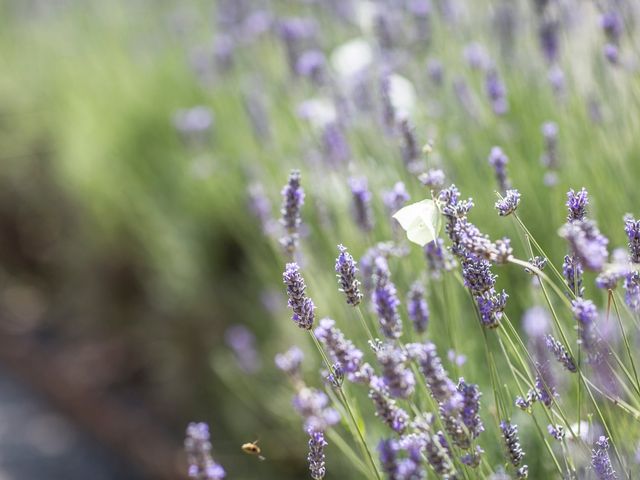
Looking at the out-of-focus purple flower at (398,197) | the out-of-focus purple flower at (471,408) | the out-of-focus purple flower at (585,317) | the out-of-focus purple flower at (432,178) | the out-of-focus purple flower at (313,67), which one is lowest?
the out-of-focus purple flower at (471,408)

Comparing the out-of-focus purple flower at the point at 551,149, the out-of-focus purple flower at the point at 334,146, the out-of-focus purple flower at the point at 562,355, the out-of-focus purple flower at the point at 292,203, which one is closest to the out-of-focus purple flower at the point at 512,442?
the out-of-focus purple flower at the point at 562,355

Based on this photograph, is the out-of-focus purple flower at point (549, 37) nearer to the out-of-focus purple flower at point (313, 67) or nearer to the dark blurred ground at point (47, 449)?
the out-of-focus purple flower at point (313, 67)

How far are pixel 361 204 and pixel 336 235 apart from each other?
25.3 inches

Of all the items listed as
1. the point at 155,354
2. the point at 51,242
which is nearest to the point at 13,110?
the point at 51,242

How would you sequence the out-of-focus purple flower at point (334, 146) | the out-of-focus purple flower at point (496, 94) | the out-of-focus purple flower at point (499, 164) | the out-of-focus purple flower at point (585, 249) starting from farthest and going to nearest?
the out-of-focus purple flower at point (334, 146) → the out-of-focus purple flower at point (496, 94) → the out-of-focus purple flower at point (499, 164) → the out-of-focus purple flower at point (585, 249)

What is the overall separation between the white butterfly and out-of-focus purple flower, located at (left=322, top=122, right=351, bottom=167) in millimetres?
934

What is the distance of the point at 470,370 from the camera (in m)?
1.53

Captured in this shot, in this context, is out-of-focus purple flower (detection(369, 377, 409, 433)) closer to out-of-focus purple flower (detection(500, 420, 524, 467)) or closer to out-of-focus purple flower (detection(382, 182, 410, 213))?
out-of-focus purple flower (detection(500, 420, 524, 467))

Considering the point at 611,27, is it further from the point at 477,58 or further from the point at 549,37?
A: the point at 477,58

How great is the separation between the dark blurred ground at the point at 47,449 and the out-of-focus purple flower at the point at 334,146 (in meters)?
1.88

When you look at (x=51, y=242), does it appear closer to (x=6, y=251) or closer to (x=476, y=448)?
(x=6, y=251)

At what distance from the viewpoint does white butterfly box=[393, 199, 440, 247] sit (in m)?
1.10

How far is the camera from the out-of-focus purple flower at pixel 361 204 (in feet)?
4.77

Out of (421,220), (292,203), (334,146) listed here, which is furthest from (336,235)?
(421,220)
